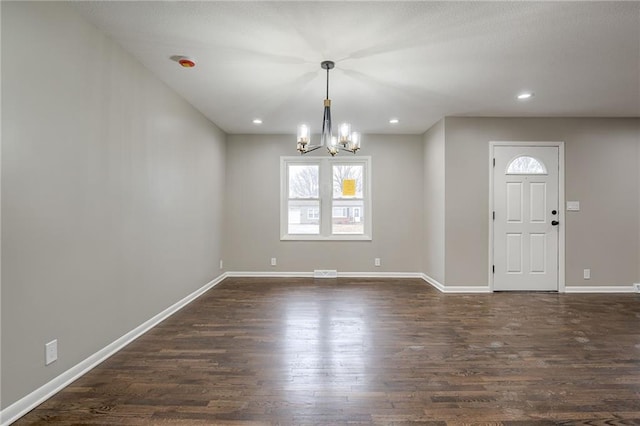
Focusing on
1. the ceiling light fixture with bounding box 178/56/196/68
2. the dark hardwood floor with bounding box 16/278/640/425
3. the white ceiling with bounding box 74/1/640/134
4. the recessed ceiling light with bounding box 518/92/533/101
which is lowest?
the dark hardwood floor with bounding box 16/278/640/425

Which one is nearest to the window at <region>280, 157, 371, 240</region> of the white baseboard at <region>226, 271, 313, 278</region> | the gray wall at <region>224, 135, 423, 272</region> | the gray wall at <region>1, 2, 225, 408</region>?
the gray wall at <region>224, 135, 423, 272</region>

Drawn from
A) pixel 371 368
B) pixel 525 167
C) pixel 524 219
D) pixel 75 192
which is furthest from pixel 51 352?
pixel 525 167

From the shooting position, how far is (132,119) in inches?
108

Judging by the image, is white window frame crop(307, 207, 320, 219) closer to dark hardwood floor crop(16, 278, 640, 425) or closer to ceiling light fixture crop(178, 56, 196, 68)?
dark hardwood floor crop(16, 278, 640, 425)

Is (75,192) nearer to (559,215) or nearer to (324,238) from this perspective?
(324,238)

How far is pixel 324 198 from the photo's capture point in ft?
18.3

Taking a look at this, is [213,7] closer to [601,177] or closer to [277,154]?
[277,154]

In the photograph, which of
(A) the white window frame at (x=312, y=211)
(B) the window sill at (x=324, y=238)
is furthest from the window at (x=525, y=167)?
(A) the white window frame at (x=312, y=211)

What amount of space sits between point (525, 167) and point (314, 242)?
139 inches

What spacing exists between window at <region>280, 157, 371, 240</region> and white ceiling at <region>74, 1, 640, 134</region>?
1525mm

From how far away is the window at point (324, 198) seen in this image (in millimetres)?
5531

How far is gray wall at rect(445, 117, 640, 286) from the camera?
14.6 feet

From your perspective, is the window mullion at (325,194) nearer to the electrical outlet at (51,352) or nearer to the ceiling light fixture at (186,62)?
the ceiling light fixture at (186,62)

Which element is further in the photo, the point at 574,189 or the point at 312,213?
the point at 312,213
